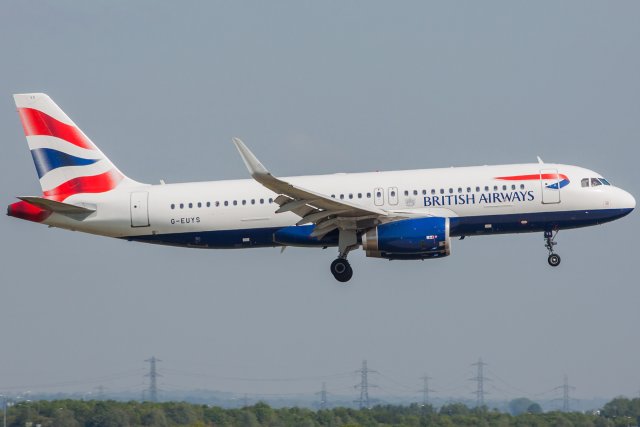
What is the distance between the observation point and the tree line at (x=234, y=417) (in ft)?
212

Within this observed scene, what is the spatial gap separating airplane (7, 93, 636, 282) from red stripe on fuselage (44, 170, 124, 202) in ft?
0.15

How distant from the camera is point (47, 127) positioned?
5850 centimetres

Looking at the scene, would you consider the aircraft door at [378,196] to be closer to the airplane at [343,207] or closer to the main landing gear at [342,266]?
the airplane at [343,207]

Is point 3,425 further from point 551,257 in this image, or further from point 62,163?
point 551,257

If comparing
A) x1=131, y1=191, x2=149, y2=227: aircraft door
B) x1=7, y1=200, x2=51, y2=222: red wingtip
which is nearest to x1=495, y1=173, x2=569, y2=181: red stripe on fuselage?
x1=131, y1=191, x2=149, y2=227: aircraft door

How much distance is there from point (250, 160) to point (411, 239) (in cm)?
818

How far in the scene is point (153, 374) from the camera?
13250cm

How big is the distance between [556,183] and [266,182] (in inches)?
529

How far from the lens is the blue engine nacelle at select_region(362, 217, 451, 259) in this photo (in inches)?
2051

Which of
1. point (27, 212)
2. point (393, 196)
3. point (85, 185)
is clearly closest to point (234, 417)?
point (85, 185)

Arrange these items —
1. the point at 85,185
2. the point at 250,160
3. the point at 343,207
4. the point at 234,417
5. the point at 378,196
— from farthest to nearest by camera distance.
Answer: the point at 234,417, the point at 85,185, the point at 378,196, the point at 343,207, the point at 250,160

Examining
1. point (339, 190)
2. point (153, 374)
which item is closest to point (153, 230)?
point (339, 190)

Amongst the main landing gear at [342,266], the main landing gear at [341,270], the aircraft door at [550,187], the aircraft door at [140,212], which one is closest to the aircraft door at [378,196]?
the main landing gear at [342,266]

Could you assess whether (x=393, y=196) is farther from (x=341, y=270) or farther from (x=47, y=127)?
(x=47, y=127)
